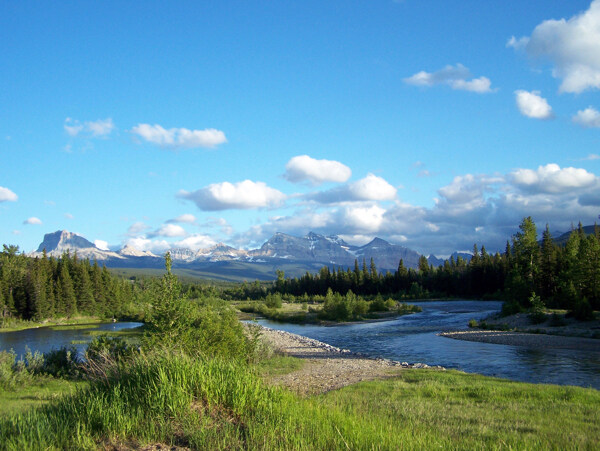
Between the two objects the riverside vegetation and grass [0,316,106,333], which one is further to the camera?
grass [0,316,106,333]

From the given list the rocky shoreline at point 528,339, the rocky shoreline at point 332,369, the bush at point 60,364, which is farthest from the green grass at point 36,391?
the rocky shoreline at point 528,339

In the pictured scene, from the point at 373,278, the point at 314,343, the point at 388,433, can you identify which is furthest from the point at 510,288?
the point at 373,278

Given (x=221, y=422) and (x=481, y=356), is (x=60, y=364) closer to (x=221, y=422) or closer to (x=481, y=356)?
(x=221, y=422)

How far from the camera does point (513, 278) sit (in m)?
66.1

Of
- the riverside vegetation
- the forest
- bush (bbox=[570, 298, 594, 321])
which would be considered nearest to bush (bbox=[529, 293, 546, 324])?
the forest

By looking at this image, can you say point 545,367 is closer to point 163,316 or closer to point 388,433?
point 163,316

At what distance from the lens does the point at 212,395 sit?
836 cm

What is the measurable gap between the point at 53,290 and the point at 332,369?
86.5 metres

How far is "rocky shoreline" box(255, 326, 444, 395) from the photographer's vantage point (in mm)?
22486

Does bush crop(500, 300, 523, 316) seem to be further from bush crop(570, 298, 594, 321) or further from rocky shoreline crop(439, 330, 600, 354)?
rocky shoreline crop(439, 330, 600, 354)

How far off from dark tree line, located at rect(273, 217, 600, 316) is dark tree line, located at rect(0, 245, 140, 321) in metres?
66.1

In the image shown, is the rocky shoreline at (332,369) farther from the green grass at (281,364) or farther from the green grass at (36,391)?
the green grass at (36,391)

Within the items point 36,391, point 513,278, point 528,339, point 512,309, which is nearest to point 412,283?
point 513,278

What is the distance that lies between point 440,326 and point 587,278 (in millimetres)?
19184
